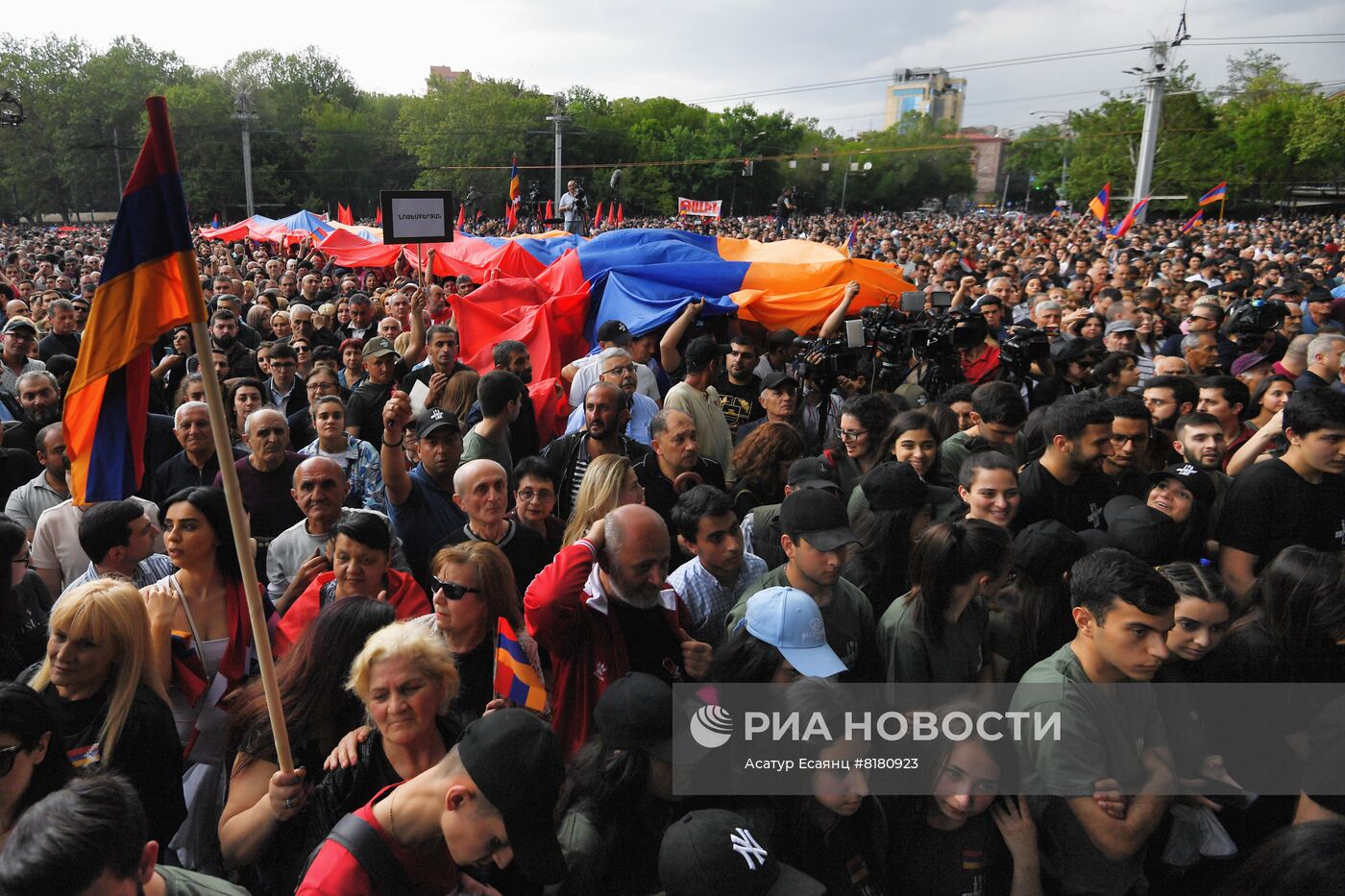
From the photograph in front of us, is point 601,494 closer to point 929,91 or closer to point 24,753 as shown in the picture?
point 24,753

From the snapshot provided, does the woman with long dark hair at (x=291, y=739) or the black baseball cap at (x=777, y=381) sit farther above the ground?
the black baseball cap at (x=777, y=381)

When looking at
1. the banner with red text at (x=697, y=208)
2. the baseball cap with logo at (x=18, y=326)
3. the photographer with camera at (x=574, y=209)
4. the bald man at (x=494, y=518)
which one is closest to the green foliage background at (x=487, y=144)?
the banner with red text at (x=697, y=208)

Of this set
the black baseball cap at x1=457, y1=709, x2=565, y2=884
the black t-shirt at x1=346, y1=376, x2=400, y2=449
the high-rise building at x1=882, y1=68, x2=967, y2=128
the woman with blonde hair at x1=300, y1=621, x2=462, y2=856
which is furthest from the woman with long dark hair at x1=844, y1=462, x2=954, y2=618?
the high-rise building at x1=882, y1=68, x2=967, y2=128

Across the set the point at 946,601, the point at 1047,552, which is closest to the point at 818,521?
the point at 946,601

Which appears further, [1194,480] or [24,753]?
[1194,480]

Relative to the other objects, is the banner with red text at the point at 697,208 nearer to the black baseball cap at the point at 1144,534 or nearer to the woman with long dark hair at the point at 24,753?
the black baseball cap at the point at 1144,534

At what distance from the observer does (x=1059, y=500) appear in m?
4.00

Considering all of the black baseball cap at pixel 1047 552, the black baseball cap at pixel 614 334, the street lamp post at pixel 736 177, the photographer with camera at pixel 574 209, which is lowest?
the black baseball cap at pixel 1047 552

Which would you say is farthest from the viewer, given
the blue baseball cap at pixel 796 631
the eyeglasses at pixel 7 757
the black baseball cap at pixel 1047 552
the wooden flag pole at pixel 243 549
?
the black baseball cap at pixel 1047 552

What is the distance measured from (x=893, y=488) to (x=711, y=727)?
1.46 metres

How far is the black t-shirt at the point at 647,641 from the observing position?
2910mm

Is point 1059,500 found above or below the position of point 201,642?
above

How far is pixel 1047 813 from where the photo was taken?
246 centimetres

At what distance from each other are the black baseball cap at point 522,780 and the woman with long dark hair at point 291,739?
2.38 ft
